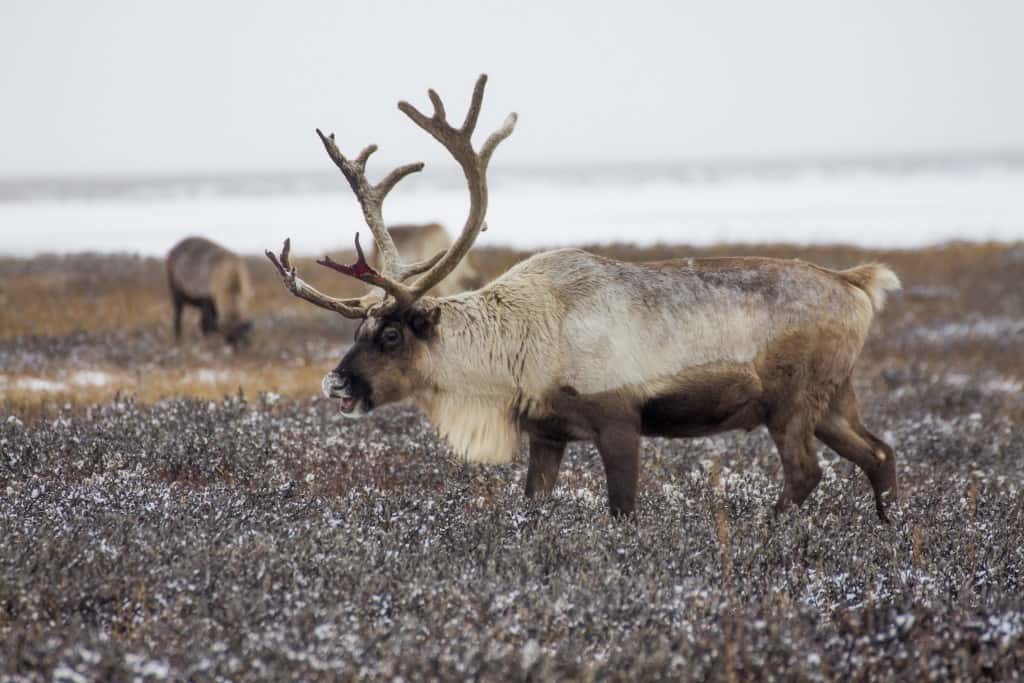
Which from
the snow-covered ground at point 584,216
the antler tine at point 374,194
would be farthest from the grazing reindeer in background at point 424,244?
the snow-covered ground at point 584,216

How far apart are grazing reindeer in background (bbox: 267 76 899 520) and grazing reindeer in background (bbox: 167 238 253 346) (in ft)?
30.0

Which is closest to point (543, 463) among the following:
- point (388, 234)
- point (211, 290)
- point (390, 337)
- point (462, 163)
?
point (390, 337)

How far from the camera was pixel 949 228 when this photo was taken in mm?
33781

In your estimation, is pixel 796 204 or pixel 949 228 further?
pixel 796 204

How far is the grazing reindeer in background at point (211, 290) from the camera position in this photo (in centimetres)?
1463

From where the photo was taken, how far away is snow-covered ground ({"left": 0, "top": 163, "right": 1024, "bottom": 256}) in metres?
31.2

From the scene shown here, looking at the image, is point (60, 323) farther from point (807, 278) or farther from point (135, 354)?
point (807, 278)

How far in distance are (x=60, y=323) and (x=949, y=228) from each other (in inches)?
1066

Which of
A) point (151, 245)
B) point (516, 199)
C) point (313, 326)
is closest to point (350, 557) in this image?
point (313, 326)

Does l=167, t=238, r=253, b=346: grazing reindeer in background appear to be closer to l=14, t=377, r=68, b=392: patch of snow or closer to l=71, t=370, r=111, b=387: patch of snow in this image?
l=71, t=370, r=111, b=387: patch of snow

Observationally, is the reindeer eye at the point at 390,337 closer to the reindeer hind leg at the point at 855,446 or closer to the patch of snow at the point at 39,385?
the reindeer hind leg at the point at 855,446

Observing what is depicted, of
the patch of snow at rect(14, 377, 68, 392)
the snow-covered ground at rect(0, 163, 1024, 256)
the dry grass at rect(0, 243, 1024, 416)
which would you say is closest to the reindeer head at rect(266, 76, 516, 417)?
the dry grass at rect(0, 243, 1024, 416)

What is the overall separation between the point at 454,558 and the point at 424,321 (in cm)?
170

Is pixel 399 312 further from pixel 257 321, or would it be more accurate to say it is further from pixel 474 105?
pixel 257 321
